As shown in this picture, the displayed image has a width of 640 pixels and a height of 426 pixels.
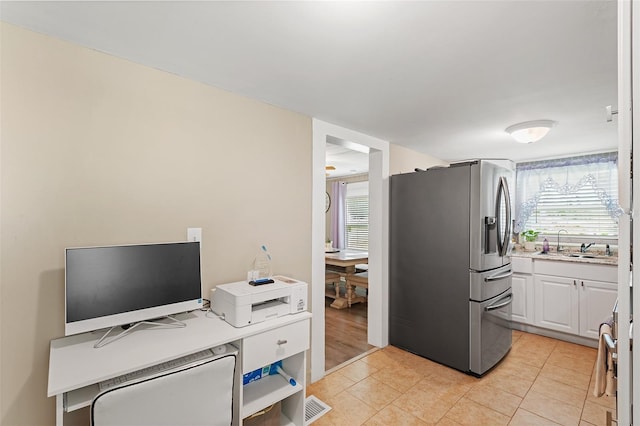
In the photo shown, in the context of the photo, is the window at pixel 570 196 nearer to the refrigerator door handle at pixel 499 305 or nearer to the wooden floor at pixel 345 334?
the refrigerator door handle at pixel 499 305

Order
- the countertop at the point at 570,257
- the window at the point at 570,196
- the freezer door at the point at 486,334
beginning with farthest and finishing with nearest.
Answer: the window at the point at 570,196 → the countertop at the point at 570,257 → the freezer door at the point at 486,334

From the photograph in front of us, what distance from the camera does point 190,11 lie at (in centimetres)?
125

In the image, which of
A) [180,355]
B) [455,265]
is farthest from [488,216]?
[180,355]

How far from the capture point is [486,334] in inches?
104

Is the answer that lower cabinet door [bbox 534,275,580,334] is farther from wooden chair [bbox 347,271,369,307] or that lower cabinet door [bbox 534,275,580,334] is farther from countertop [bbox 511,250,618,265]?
wooden chair [bbox 347,271,369,307]

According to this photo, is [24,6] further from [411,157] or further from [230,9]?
[411,157]

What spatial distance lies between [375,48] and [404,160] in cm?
231

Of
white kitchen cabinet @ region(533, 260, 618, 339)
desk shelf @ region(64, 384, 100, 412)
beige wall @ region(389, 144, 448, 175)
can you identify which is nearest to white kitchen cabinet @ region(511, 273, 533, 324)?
white kitchen cabinet @ region(533, 260, 618, 339)

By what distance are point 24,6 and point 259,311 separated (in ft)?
5.75

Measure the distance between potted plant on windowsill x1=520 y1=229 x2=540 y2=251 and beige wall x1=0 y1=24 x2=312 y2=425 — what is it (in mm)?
3775

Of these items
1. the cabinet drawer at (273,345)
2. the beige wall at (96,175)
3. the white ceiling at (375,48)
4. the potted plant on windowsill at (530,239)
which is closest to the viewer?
the white ceiling at (375,48)

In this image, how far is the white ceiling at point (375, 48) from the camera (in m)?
1.24

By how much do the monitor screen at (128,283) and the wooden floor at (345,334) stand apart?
175 cm

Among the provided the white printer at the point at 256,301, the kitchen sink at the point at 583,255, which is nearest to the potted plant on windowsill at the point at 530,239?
the kitchen sink at the point at 583,255
